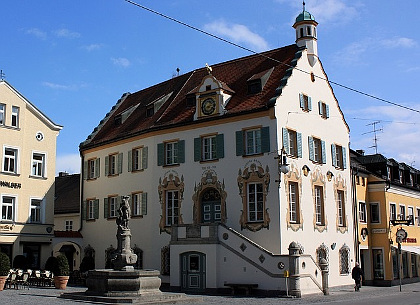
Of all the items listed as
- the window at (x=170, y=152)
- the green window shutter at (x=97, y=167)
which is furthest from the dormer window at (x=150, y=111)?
the green window shutter at (x=97, y=167)

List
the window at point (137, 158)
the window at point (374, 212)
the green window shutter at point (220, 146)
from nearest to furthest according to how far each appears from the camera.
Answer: the green window shutter at point (220, 146) < the window at point (137, 158) < the window at point (374, 212)

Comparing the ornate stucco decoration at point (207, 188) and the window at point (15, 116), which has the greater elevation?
the window at point (15, 116)

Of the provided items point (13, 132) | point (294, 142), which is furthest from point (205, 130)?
point (13, 132)

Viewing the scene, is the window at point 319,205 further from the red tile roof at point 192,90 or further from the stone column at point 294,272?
the red tile roof at point 192,90

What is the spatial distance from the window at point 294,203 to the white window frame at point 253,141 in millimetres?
2593

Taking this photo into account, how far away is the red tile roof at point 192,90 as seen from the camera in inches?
1261

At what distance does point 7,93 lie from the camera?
36.1 metres

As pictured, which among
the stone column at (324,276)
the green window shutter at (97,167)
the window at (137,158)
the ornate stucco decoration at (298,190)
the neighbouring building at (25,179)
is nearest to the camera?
the stone column at (324,276)

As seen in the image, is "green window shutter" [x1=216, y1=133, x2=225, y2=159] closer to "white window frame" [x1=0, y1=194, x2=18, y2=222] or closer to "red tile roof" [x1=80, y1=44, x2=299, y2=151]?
"red tile roof" [x1=80, y1=44, x2=299, y2=151]

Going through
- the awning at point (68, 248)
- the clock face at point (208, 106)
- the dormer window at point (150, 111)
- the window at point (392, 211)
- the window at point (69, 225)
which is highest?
the dormer window at point (150, 111)

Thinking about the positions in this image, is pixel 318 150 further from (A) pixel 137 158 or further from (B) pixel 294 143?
(A) pixel 137 158

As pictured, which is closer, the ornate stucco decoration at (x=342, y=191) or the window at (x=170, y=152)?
the window at (x=170, y=152)

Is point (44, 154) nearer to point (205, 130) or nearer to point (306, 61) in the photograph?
point (205, 130)

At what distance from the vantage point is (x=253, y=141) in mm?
30953
